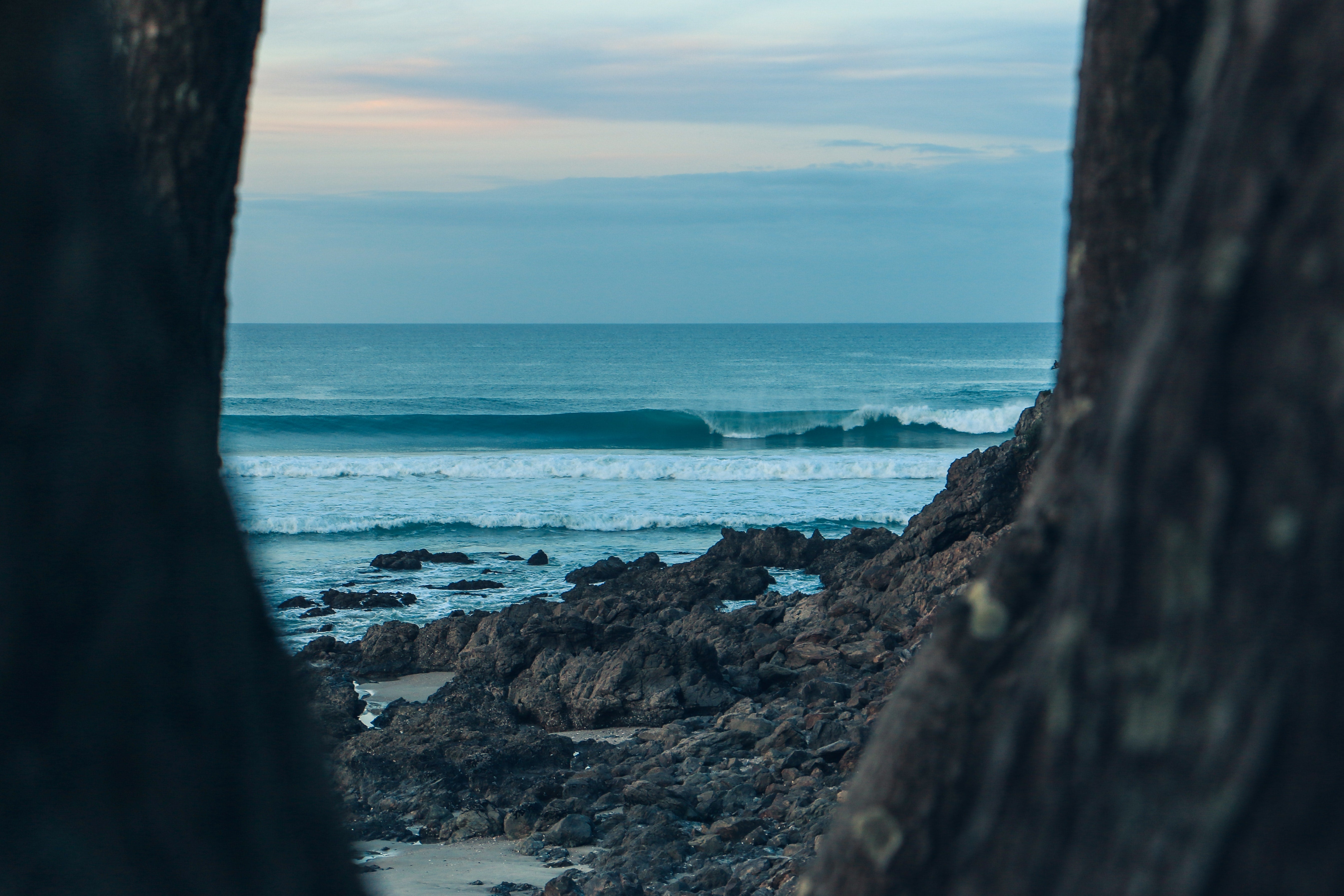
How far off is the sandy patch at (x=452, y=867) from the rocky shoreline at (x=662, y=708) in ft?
0.33

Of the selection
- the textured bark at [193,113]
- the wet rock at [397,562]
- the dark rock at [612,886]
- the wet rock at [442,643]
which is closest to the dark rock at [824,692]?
the dark rock at [612,886]

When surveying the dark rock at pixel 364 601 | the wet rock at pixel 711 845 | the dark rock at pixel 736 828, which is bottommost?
the dark rock at pixel 364 601

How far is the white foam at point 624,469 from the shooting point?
2894 centimetres

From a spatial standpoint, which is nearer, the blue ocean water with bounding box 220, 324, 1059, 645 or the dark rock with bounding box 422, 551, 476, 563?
the dark rock with bounding box 422, 551, 476, 563

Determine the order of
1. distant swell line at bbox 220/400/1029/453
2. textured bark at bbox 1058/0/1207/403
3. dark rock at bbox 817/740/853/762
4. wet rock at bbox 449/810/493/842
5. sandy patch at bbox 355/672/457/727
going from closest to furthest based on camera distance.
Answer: textured bark at bbox 1058/0/1207/403
wet rock at bbox 449/810/493/842
dark rock at bbox 817/740/853/762
sandy patch at bbox 355/672/457/727
distant swell line at bbox 220/400/1029/453

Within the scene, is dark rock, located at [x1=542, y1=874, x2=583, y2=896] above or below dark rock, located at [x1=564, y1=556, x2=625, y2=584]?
above

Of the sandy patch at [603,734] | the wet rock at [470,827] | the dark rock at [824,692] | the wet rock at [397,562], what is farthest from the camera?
the wet rock at [397,562]

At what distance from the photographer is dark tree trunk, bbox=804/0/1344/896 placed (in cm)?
90

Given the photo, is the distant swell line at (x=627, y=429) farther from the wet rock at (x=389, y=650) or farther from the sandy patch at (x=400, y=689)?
the sandy patch at (x=400, y=689)

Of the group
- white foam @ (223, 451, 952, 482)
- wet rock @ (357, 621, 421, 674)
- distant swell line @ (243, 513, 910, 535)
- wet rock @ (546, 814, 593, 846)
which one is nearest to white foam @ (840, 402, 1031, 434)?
white foam @ (223, 451, 952, 482)

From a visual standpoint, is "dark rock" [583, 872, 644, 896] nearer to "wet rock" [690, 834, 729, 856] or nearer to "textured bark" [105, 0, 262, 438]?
"wet rock" [690, 834, 729, 856]

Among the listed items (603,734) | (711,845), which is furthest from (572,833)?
(603,734)

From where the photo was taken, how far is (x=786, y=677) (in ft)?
33.8

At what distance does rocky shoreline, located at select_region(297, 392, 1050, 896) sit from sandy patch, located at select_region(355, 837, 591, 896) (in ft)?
0.33
